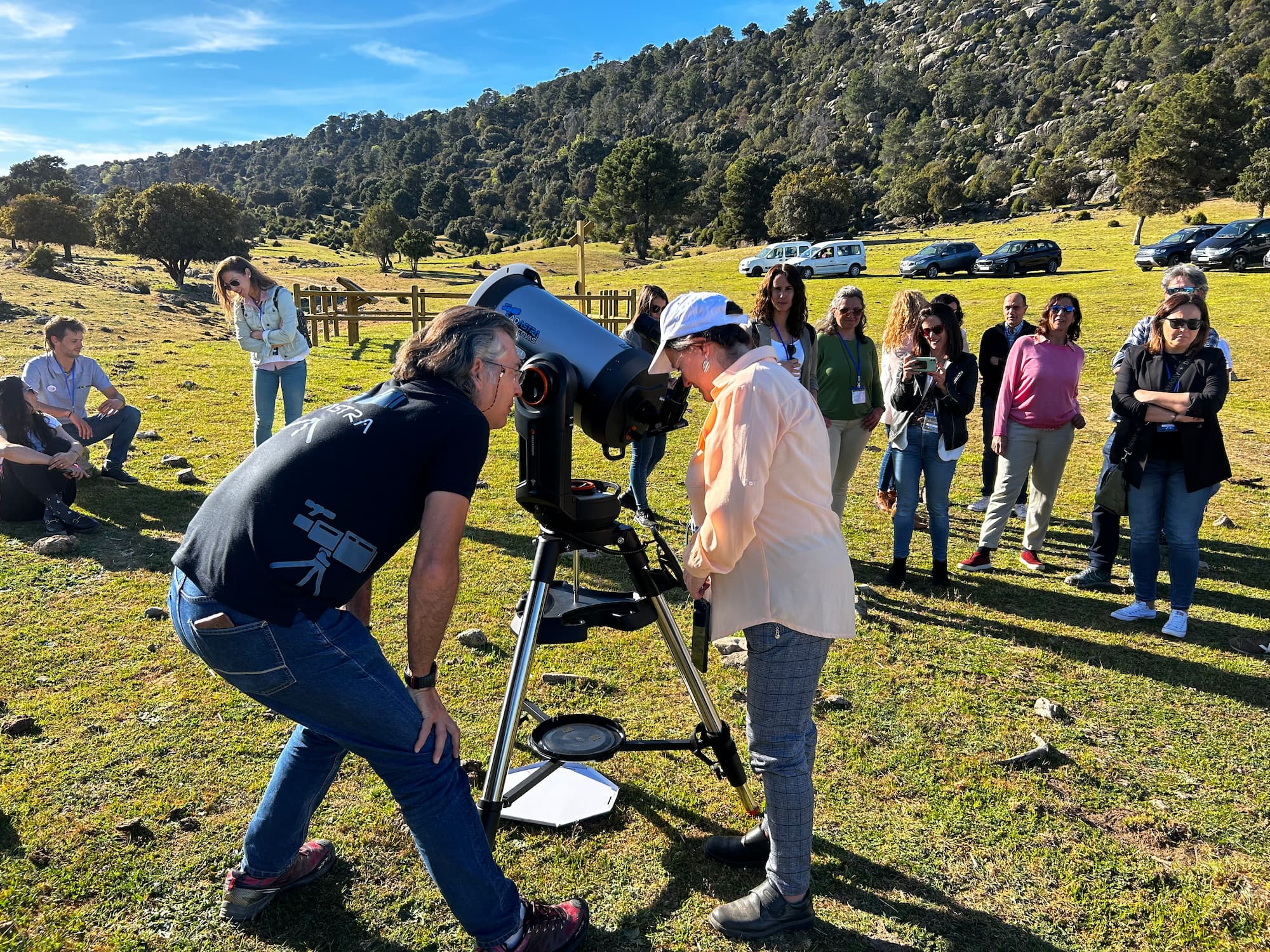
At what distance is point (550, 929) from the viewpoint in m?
2.60

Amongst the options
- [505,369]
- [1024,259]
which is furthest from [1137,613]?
[1024,259]

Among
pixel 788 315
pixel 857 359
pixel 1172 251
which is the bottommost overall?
pixel 857 359

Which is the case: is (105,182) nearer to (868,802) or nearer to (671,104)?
(671,104)

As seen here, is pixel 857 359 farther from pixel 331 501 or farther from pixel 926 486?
pixel 331 501

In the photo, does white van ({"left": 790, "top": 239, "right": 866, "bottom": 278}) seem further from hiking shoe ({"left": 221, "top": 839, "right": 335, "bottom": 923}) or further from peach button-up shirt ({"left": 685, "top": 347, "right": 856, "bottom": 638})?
hiking shoe ({"left": 221, "top": 839, "right": 335, "bottom": 923})

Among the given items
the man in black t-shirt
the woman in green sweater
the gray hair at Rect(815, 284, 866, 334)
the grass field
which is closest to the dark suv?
the grass field

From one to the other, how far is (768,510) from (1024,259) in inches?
1339

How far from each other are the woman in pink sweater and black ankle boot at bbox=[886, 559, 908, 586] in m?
0.80

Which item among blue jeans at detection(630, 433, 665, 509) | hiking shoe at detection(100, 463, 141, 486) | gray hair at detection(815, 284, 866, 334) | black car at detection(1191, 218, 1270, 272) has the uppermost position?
black car at detection(1191, 218, 1270, 272)

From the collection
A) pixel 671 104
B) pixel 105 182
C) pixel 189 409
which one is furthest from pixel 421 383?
pixel 105 182

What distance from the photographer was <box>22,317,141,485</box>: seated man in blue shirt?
6.96 m

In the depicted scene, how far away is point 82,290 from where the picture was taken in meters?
25.7

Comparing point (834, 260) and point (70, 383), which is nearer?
point (70, 383)

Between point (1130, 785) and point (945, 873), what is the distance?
126 centimetres
